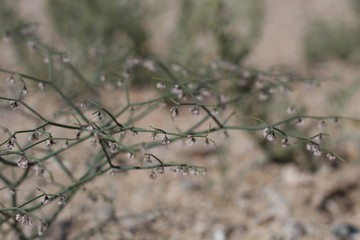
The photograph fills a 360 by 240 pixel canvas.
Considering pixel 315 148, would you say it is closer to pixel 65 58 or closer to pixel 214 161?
pixel 65 58

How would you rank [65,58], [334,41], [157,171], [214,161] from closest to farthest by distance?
[157,171] → [65,58] → [214,161] → [334,41]

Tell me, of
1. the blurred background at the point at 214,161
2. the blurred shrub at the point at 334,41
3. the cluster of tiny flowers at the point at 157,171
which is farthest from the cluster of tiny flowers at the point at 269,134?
the blurred shrub at the point at 334,41

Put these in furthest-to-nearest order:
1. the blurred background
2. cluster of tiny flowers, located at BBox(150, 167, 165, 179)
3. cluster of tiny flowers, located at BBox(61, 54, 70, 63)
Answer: the blurred background
cluster of tiny flowers, located at BBox(61, 54, 70, 63)
cluster of tiny flowers, located at BBox(150, 167, 165, 179)

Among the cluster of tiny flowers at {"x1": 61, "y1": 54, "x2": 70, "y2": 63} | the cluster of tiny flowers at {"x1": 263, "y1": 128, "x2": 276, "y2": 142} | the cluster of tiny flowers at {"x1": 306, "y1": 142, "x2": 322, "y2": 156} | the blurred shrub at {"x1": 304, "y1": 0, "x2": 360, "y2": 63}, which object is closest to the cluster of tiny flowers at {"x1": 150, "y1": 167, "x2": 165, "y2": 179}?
the cluster of tiny flowers at {"x1": 263, "y1": 128, "x2": 276, "y2": 142}

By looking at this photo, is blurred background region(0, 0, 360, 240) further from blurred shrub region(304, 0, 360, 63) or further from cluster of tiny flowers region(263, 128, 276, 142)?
cluster of tiny flowers region(263, 128, 276, 142)

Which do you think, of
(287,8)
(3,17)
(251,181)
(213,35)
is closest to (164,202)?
(251,181)

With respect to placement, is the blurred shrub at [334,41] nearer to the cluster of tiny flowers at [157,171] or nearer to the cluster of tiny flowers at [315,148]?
the cluster of tiny flowers at [315,148]

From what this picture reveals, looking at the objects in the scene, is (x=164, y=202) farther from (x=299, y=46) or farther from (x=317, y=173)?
(x=299, y=46)

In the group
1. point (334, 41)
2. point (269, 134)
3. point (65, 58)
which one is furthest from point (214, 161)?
point (334, 41)

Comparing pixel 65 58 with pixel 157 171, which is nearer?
pixel 157 171

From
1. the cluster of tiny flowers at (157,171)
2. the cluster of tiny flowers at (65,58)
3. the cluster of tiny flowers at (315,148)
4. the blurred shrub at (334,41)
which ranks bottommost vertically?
the cluster of tiny flowers at (157,171)
